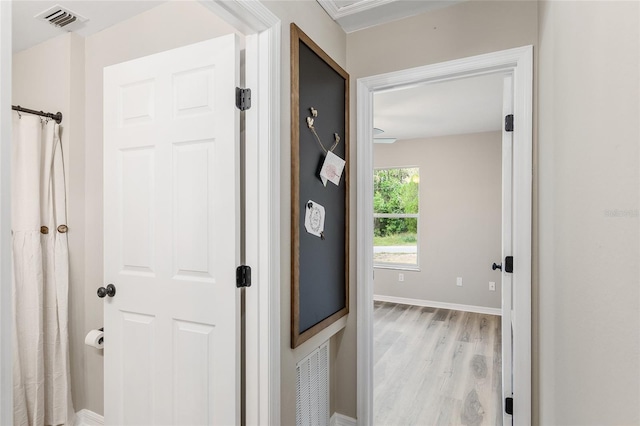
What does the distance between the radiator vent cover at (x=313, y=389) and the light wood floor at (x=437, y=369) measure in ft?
2.06

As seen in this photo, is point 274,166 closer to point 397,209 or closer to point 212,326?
point 212,326

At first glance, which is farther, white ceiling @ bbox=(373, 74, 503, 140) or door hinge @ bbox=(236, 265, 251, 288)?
white ceiling @ bbox=(373, 74, 503, 140)

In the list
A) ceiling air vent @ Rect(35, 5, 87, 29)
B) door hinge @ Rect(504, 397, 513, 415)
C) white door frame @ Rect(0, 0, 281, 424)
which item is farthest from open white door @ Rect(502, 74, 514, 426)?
ceiling air vent @ Rect(35, 5, 87, 29)

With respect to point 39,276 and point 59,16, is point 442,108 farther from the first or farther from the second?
point 39,276

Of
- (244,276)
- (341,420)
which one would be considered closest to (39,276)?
(244,276)

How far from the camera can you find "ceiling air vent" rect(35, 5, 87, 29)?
6.12 ft

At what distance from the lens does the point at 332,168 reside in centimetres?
188

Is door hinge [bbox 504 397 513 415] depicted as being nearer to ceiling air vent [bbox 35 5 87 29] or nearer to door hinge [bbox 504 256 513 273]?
door hinge [bbox 504 256 513 273]

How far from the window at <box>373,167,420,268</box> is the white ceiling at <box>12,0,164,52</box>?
13.5ft

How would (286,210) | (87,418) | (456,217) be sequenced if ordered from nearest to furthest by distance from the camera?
1. (286,210)
2. (87,418)
3. (456,217)

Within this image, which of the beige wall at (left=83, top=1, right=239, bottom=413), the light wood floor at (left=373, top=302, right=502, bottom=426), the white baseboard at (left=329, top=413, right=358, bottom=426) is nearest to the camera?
the beige wall at (left=83, top=1, right=239, bottom=413)

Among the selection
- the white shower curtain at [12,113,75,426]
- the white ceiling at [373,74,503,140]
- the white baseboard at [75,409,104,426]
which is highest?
the white ceiling at [373,74,503,140]

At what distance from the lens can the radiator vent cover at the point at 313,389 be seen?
172 cm

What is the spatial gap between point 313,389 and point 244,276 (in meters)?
0.85
